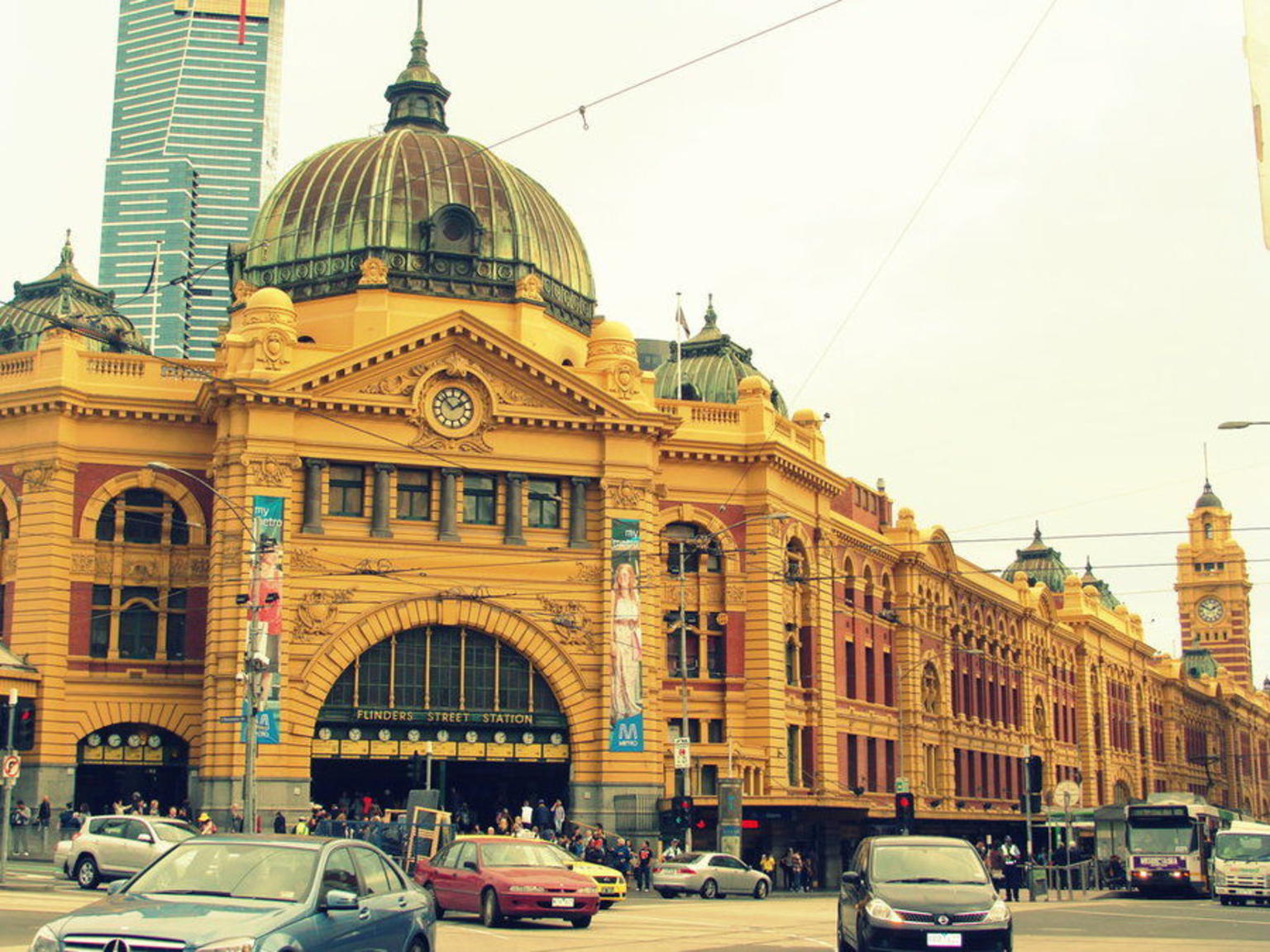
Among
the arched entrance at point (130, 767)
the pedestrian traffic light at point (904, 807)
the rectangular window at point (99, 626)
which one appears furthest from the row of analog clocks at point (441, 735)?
the pedestrian traffic light at point (904, 807)

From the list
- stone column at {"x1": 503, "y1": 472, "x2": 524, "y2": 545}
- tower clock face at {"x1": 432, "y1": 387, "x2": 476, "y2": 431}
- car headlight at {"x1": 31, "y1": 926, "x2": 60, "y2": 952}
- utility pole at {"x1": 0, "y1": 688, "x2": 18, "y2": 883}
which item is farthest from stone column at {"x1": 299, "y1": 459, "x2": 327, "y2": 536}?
car headlight at {"x1": 31, "y1": 926, "x2": 60, "y2": 952}

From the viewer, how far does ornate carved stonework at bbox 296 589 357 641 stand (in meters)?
52.8

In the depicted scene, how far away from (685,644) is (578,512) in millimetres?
5974

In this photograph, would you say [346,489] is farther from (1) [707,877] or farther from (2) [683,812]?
(1) [707,877]

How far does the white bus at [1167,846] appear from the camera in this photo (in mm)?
53438

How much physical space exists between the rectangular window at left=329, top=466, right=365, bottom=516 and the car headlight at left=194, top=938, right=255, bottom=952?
136 feet

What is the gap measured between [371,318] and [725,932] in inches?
1361

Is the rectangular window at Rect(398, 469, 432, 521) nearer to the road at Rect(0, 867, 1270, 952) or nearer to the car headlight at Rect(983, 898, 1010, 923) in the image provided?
the road at Rect(0, 867, 1270, 952)

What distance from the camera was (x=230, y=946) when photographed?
13312 mm

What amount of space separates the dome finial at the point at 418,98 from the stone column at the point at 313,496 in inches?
760

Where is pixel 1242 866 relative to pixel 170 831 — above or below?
below

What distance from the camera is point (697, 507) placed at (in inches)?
2399

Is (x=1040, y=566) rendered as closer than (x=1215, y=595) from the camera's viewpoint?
Yes

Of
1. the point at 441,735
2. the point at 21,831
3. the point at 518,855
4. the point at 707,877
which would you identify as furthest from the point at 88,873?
the point at 441,735
